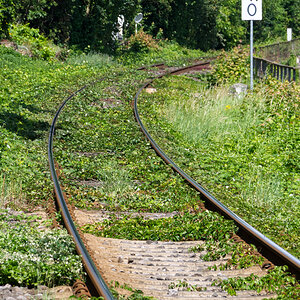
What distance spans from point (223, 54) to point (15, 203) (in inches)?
562

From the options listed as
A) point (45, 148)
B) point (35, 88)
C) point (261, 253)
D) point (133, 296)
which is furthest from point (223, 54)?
point (133, 296)

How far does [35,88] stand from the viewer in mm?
18438

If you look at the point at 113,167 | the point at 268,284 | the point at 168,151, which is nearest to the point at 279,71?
the point at 168,151

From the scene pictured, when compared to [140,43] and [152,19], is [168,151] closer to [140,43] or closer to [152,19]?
[140,43]

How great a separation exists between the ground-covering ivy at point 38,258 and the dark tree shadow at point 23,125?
5997 mm

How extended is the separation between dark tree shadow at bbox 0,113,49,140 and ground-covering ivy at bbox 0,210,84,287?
236 inches

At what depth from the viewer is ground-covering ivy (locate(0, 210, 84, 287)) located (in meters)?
4.70

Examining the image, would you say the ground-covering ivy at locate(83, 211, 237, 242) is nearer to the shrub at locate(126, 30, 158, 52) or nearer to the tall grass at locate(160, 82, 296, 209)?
the tall grass at locate(160, 82, 296, 209)

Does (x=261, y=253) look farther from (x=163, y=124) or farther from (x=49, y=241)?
(x=163, y=124)

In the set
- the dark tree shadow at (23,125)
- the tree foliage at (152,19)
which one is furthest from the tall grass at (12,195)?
the tree foliage at (152,19)

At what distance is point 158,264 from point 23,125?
7952mm

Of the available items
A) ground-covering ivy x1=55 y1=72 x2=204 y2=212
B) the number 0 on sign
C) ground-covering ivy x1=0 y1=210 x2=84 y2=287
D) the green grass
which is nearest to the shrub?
the green grass

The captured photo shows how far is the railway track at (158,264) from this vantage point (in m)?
4.68

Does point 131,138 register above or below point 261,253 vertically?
above
